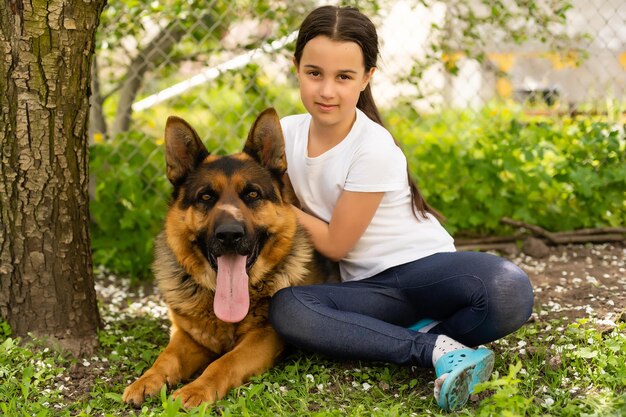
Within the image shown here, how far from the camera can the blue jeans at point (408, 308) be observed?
10.4ft

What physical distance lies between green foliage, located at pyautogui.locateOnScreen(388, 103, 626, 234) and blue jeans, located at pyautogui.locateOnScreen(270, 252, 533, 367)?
5.58 feet

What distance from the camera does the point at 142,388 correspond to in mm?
3018

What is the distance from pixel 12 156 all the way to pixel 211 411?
154 centimetres

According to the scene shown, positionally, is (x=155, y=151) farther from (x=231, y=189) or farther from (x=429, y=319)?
(x=429, y=319)

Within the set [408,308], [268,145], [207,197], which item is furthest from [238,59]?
[408,308]

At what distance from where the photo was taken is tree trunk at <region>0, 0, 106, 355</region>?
320 cm

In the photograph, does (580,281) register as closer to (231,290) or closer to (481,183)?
(481,183)

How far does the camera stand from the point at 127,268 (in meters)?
4.98

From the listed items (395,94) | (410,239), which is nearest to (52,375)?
(410,239)

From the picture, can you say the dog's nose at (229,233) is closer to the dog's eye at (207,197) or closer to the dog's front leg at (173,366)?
the dog's eye at (207,197)

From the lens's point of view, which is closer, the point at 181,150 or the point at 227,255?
the point at 227,255

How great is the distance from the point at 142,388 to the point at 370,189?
1.37 m

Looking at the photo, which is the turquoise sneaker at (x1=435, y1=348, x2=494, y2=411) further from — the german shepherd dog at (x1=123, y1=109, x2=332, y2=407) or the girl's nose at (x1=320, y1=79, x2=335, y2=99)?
the girl's nose at (x1=320, y1=79, x2=335, y2=99)

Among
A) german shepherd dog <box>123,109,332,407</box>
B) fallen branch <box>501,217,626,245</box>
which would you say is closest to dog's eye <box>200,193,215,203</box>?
german shepherd dog <box>123,109,332,407</box>
